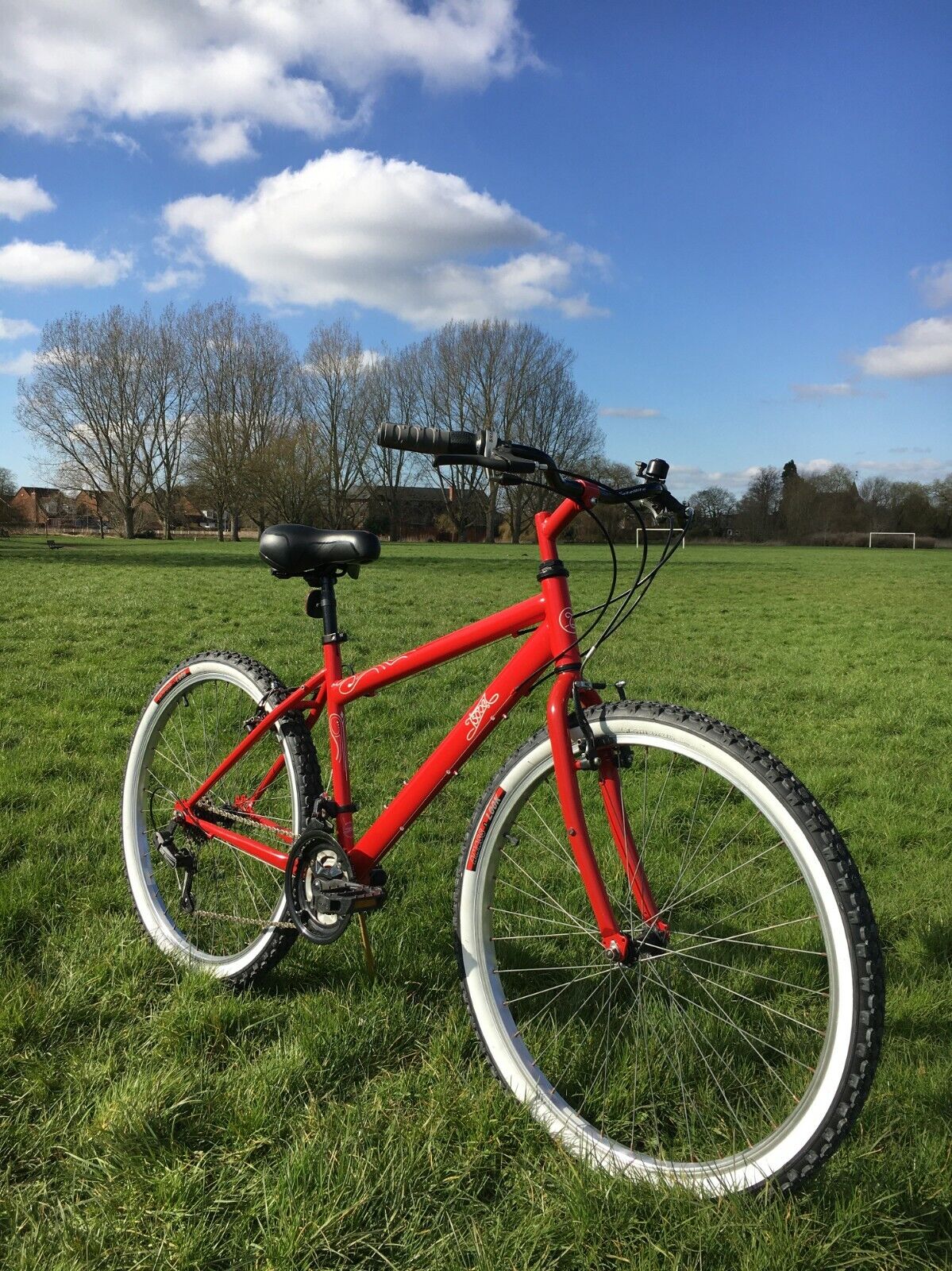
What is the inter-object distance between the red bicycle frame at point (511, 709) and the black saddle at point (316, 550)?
255 mm

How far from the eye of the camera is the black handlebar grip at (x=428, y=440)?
6.52 feet

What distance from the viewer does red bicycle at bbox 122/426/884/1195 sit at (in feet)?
6.19

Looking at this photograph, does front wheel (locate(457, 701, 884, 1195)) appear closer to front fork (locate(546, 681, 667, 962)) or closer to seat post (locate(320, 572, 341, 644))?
front fork (locate(546, 681, 667, 962))

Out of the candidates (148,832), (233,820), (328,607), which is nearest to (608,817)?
(328,607)

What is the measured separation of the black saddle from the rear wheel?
0.45m

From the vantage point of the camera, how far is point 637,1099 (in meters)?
2.35

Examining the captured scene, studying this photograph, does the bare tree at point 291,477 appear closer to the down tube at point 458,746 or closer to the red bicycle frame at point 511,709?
the red bicycle frame at point 511,709

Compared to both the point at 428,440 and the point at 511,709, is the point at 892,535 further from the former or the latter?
the point at 428,440

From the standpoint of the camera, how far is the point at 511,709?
227cm

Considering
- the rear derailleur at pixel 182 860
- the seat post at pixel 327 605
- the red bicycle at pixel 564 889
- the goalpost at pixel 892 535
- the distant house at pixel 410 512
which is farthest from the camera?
the goalpost at pixel 892 535

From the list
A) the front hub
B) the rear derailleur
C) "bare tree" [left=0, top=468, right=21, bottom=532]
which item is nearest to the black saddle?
the rear derailleur

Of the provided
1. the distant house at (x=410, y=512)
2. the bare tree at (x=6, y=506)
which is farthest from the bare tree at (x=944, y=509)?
the bare tree at (x=6, y=506)

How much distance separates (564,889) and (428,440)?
2287 millimetres

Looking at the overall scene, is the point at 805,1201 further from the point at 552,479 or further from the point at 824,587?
the point at 824,587
